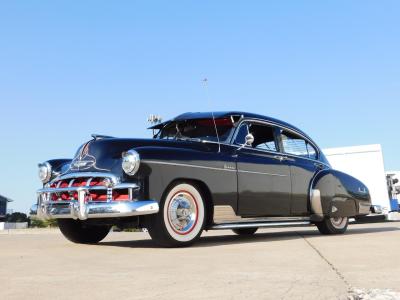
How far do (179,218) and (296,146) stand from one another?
2976 millimetres

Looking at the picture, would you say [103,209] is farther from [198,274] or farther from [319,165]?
[319,165]

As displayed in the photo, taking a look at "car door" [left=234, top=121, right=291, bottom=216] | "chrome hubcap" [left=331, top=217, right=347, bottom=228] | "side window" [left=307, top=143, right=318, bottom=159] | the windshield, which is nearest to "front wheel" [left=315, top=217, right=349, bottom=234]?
"chrome hubcap" [left=331, top=217, right=347, bottom=228]

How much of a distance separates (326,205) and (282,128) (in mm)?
1327

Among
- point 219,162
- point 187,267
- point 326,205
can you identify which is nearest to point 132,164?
point 219,162

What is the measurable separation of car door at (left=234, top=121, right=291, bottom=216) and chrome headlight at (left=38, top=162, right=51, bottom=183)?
2401mm

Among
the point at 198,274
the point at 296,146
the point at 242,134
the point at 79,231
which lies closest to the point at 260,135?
the point at 242,134

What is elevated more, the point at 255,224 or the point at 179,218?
the point at 179,218

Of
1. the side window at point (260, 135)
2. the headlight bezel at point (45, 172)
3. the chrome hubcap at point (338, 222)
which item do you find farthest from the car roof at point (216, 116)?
the chrome hubcap at point (338, 222)

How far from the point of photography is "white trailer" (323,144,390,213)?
65.6ft

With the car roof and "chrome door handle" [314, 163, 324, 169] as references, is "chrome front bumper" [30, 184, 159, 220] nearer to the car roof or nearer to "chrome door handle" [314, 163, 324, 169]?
the car roof

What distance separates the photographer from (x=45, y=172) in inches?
253

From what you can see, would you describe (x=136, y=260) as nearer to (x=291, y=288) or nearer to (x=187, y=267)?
(x=187, y=267)

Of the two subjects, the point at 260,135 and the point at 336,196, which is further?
the point at 336,196

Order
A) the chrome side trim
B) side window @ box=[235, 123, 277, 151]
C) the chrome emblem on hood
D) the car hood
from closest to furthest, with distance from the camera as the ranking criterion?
1. the car hood
2. the chrome emblem on hood
3. the chrome side trim
4. side window @ box=[235, 123, 277, 151]
